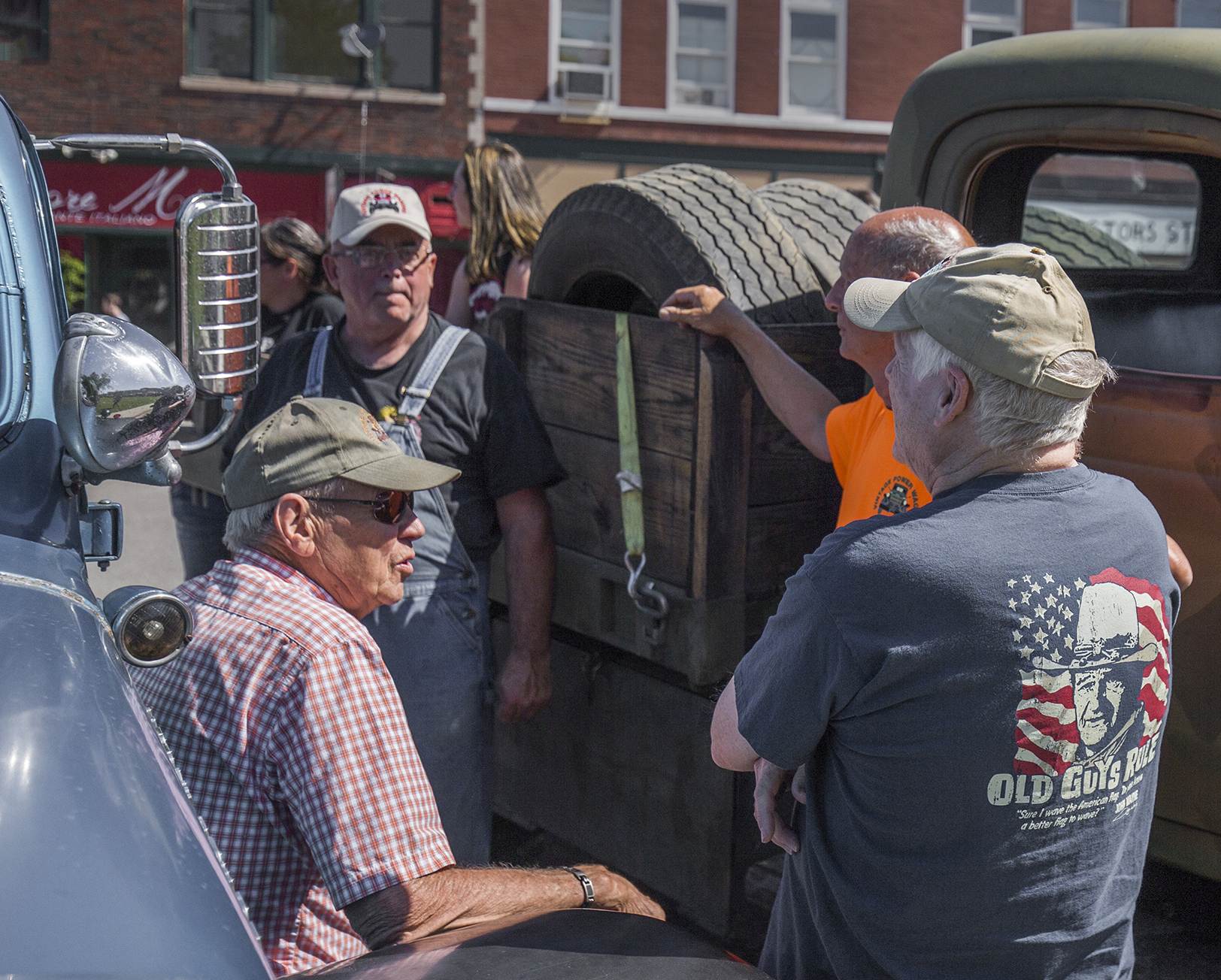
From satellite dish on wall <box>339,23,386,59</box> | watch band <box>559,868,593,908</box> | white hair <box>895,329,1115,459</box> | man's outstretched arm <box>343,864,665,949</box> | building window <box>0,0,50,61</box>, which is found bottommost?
watch band <box>559,868,593,908</box>

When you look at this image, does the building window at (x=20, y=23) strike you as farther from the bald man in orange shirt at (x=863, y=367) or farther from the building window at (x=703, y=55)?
the building window at (x=703, y=55)

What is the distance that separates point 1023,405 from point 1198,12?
85.2ft

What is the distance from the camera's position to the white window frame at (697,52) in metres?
22.2

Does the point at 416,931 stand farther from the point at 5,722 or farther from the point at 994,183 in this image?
the point at 994,183

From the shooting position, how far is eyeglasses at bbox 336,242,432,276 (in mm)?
3713

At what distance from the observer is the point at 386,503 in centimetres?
264

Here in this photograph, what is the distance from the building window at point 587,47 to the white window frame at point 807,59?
2819 mm

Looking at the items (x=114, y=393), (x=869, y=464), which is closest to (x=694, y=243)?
(x=869, y=464)

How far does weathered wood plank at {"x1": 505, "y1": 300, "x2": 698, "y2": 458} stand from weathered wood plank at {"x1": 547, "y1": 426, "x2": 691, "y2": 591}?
4 cm

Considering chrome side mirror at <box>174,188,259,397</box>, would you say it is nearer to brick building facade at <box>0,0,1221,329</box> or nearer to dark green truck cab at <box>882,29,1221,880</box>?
dark green truck cab at <box>882,29,1221,880</box>

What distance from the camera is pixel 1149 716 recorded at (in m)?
1.91

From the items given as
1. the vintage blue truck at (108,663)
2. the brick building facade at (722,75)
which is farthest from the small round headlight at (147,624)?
the brick building facade at (722,75)

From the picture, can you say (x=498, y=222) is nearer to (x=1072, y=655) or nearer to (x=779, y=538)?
(x=779, y=538)

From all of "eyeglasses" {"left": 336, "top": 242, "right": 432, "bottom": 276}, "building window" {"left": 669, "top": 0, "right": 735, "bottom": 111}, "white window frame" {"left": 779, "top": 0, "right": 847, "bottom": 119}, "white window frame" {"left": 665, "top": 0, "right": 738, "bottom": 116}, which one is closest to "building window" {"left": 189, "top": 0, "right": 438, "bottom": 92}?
"white window frame" {"left": 665, "top": 0, "right": 738, "bottom": 116}
